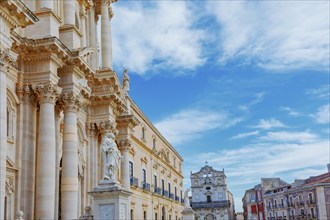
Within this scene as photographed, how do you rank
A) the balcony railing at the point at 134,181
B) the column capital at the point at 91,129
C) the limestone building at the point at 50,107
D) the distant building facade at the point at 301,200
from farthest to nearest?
1. the distant building facade at the point at 301,200
2. the balcony railing at the point at 134,181
3. the column capital at the point at 91,129
4. the limestone building at the point at 50,107

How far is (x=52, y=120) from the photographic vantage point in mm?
15008

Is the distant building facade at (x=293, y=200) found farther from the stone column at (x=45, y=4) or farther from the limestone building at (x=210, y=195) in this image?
the stone column at (x=45, y=4)

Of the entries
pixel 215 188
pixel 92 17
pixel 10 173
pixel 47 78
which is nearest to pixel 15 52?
pixel 47 78

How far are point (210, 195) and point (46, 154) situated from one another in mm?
79673

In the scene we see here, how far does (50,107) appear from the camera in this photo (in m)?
15.1

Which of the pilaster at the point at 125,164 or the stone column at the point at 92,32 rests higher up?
the stone column at the point at 92,32

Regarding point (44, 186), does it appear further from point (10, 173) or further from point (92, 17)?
point (92, 17)

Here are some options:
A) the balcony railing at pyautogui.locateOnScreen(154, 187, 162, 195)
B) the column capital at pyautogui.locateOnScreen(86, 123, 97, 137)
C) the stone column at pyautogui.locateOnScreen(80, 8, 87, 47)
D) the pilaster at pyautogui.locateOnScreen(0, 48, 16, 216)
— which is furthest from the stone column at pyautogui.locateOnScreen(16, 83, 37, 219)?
the balcony railing at pyautogui.locateOnScreen(154, 187, 162, 195)

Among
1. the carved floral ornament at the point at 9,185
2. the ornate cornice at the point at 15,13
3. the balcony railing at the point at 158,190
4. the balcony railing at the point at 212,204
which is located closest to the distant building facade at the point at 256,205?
the balcony railing at the point at 212,204

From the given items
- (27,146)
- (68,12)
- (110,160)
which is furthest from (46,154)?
(68,12)

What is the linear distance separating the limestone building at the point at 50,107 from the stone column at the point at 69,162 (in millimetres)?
33

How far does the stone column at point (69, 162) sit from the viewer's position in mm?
15633

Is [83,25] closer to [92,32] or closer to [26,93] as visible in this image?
[92,32]

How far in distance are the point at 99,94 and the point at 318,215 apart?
4735 cm
